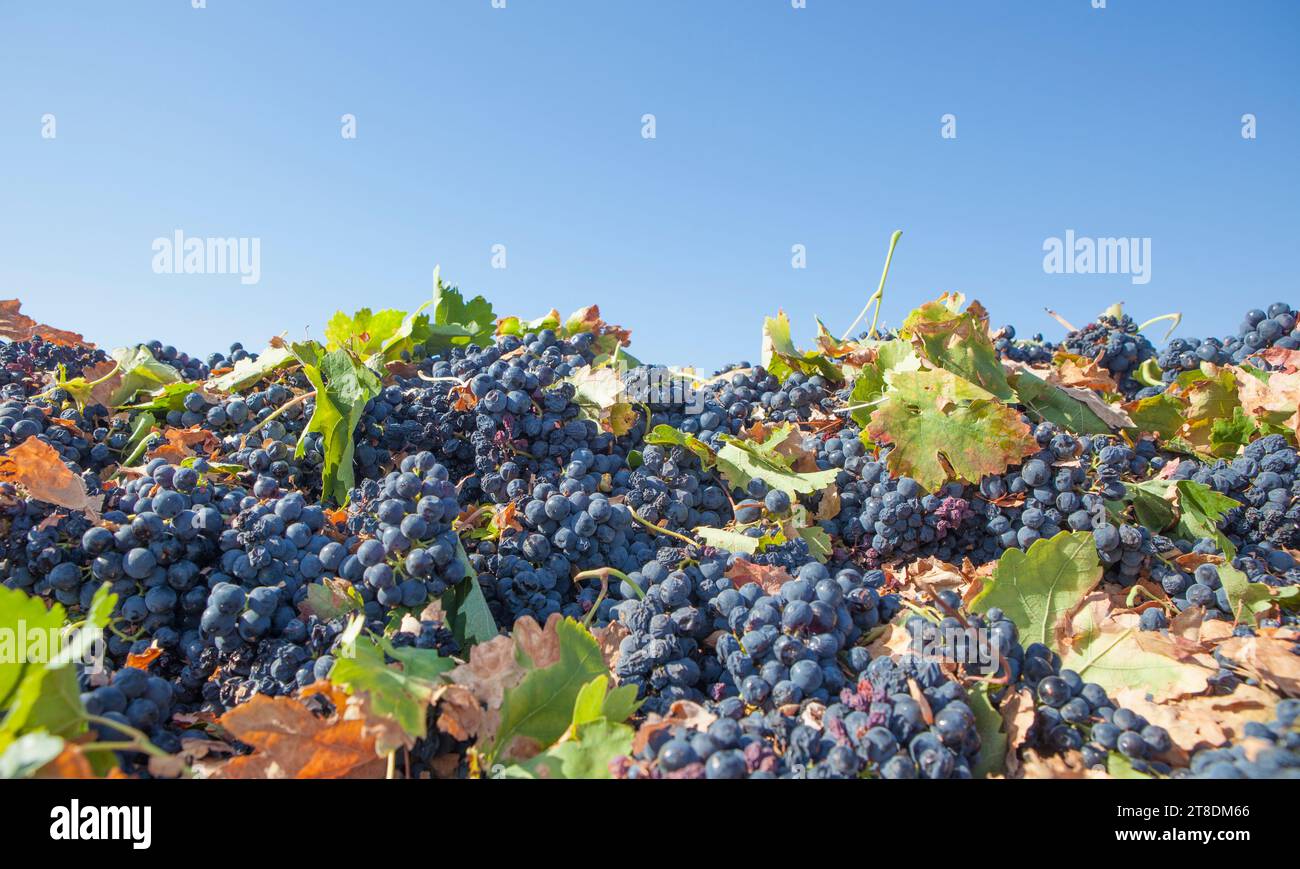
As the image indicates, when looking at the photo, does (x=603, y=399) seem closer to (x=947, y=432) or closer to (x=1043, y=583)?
(x=947, y=432)

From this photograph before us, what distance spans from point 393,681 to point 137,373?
7.39 feet

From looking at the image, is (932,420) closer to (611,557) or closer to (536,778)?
(611,557)

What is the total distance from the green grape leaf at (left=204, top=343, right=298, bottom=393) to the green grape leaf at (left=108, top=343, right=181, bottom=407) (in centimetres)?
16

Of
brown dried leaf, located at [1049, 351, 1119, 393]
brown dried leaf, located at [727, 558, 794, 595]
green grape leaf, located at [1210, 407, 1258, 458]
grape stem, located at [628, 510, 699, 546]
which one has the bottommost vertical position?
brown dried leaf, located at [727, 558, 794, 595]

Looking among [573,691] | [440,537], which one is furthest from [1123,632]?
[440,537]

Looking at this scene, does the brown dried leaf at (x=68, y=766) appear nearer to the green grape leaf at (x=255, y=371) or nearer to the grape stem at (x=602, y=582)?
the grape stem at (x=602, y=582)

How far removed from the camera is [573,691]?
1.66m

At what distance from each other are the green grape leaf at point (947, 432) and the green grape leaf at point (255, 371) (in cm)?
233

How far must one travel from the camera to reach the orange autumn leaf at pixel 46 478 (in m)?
1.93

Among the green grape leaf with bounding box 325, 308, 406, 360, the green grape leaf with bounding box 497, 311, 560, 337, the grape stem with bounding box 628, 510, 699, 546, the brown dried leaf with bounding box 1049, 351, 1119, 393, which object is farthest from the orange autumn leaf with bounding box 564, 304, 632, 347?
the brown dried leaf with bounding box 1049, 351, 1119, 393

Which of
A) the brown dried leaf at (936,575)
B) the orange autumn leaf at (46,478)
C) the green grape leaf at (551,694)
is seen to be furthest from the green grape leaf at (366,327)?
the brown dried leaf at (936,575)

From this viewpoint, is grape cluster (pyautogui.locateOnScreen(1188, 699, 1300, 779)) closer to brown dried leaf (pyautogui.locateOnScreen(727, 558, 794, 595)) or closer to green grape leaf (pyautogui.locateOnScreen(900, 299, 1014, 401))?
brown dried leaf (pyautogui.locateOnScreen(727, 558, 794, 595))

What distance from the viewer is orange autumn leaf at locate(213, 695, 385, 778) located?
137 cm
